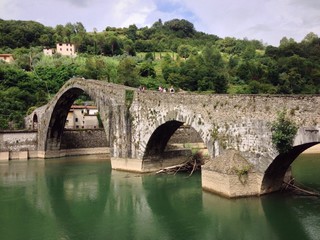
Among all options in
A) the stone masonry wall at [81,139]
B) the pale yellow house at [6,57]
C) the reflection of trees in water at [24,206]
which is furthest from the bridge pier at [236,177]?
the pale yellow house at [6,57]

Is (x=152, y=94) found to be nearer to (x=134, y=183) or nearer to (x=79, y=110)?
(x=134, y=183)

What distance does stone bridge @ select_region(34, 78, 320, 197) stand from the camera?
15.8 m

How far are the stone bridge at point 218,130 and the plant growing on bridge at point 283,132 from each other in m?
0.18

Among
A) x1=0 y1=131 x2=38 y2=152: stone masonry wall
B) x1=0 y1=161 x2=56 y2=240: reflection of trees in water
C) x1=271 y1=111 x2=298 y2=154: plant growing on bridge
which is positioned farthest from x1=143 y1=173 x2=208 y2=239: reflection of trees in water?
x1=0 y1=131 x2=38 y2=152: stone masonry wall

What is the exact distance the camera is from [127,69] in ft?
219

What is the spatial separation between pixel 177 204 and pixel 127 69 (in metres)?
50.3

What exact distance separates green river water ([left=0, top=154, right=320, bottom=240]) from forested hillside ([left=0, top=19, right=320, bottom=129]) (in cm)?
2599

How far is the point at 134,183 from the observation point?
22.9 m

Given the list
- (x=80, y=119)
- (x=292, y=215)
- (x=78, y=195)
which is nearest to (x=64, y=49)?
(x=80, y=119)

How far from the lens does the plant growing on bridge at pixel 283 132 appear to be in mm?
15031

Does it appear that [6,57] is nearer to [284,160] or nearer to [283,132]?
[284,160]

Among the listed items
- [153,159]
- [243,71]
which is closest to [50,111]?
[153,159]

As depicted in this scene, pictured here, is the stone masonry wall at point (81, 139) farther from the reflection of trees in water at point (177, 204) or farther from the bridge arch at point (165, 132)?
the reflection of trees in water at point (177, 204)

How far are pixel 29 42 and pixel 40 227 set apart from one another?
85.9 m
